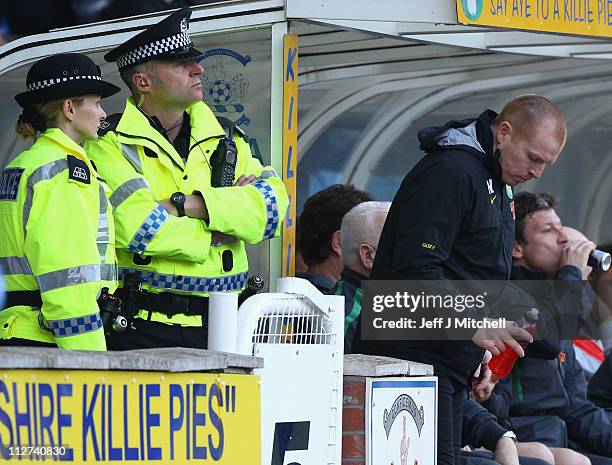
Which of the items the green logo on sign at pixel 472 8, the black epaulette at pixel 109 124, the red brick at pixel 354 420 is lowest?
the red brick at pixel 354 420

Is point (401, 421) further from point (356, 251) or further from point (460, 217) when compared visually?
point (356, 251)

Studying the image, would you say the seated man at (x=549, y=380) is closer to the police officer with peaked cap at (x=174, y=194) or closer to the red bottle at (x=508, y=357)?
the red bottle at (x=508, y=357)

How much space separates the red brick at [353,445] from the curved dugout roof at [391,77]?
141 centimetres

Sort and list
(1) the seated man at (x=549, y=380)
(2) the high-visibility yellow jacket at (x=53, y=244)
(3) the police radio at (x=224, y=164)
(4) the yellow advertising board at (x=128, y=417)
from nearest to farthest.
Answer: (4) the yellow advertising board at (x=128, y=417)
(2) the high-visibility yellow jacket at (x=53, y=244)
(3) the police radio at (x=224, y=164)
(1) the seated man at (x=549, y=380)

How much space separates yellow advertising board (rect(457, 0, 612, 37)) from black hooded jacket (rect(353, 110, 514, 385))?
79 cm

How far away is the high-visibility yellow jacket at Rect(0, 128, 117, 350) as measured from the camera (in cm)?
419

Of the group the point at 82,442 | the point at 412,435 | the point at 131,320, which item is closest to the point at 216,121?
the point at 131,320

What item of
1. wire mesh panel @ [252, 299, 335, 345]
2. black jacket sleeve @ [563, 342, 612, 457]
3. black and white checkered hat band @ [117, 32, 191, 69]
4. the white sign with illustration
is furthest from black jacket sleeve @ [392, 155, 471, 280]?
black jacket sleeve @ [563, 342, 612, 457]

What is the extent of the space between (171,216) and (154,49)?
0.65 meters

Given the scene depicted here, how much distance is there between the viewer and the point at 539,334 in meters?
6.40

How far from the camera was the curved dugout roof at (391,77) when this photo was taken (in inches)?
238

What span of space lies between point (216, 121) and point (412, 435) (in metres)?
1.33

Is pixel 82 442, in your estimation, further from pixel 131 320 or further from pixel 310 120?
pixel 310 120

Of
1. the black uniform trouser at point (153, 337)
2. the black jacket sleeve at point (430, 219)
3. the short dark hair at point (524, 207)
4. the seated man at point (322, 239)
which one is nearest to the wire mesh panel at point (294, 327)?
the black uniform trouser at point (153, 337)
